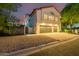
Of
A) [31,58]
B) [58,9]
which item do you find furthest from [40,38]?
[58,9]

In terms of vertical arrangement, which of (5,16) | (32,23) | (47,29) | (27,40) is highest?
(5,16)

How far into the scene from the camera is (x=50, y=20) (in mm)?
3146

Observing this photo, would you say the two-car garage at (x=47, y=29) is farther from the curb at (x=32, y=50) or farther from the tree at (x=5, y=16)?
the tree at (x=5, y=16)

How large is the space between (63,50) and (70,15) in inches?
25.4

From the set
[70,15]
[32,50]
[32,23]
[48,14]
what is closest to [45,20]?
[48,14]

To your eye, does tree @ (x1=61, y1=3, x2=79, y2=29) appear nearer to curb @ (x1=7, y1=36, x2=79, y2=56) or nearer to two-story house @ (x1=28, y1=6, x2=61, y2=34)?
two-story house @ (x1=28, y1=6, x2=61, y2=34)

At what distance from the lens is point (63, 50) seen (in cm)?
298

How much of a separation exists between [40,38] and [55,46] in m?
0.30

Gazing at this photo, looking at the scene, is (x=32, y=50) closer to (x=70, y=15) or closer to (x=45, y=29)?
(x=45, y=29)

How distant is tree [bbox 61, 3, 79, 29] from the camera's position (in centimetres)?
307

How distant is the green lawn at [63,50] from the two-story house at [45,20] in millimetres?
345

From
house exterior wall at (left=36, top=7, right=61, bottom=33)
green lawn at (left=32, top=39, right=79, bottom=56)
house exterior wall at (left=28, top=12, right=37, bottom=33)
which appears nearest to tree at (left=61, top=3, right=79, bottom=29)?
house exterior wall at (left=36, top=7, right=61, bottom=33)

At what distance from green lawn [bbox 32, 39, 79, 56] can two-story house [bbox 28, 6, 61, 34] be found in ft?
1.13

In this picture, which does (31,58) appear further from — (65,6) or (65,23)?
(65,6)
